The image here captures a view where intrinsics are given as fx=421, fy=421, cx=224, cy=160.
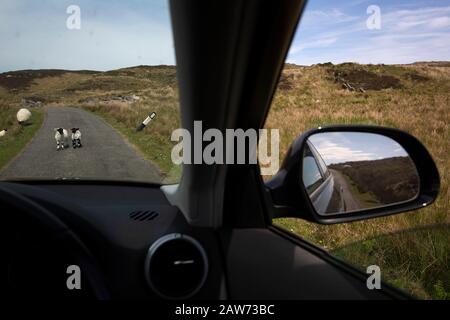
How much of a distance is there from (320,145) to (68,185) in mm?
1526

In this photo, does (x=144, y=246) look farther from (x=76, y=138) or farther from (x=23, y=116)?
(x=76, y=138)

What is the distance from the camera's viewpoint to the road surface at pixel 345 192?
2.16 metres

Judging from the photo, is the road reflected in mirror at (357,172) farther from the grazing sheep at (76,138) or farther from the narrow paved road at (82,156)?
the grazing sheep at (76,138)

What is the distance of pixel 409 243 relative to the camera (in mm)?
2982

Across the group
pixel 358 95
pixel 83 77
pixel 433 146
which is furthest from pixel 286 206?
pixel 358 95

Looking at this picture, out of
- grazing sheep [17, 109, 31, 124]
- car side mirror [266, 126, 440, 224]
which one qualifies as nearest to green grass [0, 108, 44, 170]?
grazing sheep [17, 109, 31, 124]

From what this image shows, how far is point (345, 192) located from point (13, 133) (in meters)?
2.02

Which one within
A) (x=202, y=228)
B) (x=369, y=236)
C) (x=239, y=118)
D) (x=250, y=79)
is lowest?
(x=369, y=236)

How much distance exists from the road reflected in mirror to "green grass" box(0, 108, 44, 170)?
1.66m

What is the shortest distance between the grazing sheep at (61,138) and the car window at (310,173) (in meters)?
1.63

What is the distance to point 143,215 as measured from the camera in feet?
7.05

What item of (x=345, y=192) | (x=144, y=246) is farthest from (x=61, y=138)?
(x=345, y=192)

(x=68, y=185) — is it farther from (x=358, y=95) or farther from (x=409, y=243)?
(x=358, y=95)

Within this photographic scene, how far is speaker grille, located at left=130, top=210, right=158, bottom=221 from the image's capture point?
212 centimetres
